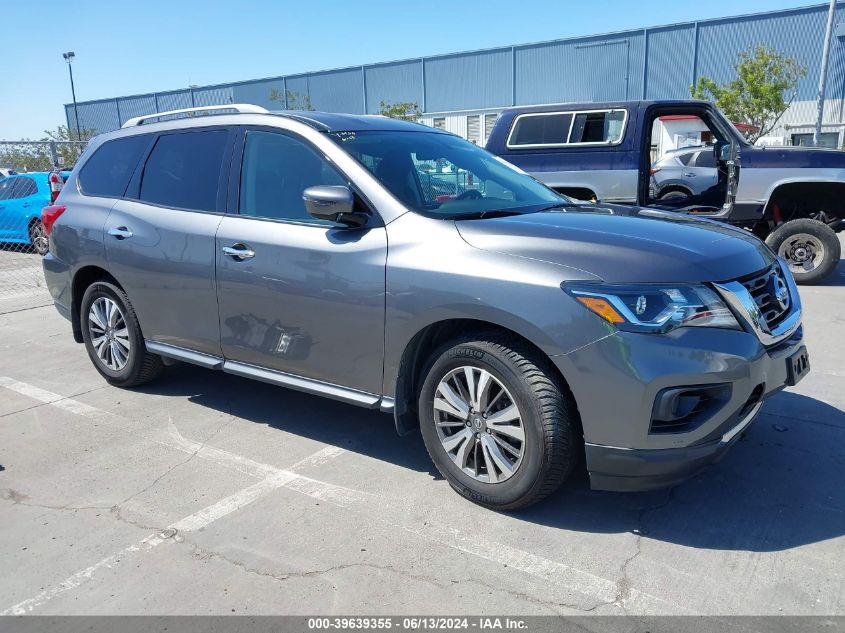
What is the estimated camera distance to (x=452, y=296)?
3.14 metres

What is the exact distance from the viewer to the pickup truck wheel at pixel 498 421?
2.98 m

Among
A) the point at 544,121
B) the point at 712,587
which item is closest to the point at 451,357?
the point at 712,587

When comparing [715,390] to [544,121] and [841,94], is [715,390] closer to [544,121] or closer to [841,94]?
[544,121]

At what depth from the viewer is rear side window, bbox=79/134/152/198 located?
495cm

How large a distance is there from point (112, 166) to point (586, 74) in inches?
1527

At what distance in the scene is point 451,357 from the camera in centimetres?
323

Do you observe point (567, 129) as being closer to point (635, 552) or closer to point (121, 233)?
point (121, 233)

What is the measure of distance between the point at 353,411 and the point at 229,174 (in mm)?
1755

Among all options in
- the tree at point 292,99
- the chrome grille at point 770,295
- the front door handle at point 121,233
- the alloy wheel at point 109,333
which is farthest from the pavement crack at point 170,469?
the tree at point 292,99

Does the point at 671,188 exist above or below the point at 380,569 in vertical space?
above

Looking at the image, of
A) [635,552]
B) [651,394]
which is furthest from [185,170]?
[635,552]

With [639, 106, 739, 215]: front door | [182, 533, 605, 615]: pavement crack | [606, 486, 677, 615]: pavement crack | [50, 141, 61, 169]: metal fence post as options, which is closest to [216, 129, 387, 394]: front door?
[182, 533, 605, 615]: pavement crack

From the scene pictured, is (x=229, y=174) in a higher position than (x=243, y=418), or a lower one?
higher

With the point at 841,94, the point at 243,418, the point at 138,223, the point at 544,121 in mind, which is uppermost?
the point at 841,94
